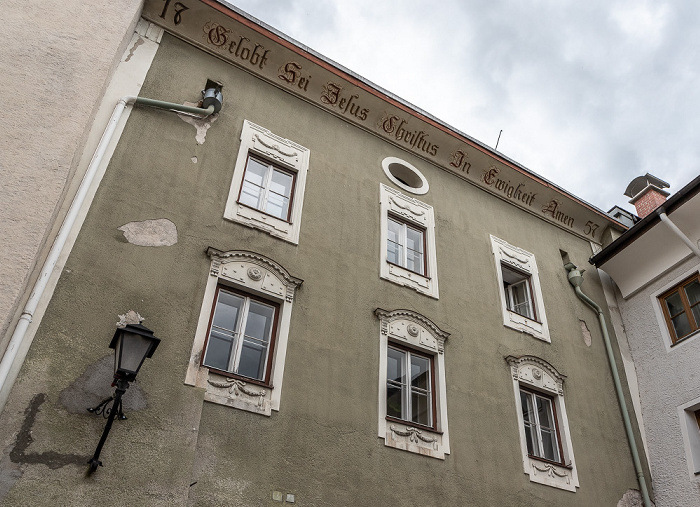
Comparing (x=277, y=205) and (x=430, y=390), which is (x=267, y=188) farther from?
(x=430, y=390)

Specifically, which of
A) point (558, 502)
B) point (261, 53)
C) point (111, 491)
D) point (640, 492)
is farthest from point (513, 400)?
point (261, 53)

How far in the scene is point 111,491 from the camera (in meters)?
5.96

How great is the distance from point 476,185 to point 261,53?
16.5ft

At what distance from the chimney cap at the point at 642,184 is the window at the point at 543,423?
7.05 metres

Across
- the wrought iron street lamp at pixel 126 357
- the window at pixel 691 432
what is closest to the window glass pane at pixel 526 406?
the window at pixel 691 432

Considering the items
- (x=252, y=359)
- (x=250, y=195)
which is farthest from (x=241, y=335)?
(x=250, y=195)

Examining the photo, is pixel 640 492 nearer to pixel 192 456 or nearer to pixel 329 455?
pixel 329 455

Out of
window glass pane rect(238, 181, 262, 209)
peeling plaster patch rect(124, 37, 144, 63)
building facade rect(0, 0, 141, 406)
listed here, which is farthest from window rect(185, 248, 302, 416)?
peeling plaster patch rect(124, 37, 144, 63)

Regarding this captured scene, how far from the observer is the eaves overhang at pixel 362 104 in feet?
34.1

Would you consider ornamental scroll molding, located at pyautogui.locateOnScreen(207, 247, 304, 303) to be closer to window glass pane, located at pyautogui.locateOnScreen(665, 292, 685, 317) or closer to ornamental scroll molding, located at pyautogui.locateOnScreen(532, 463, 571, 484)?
ornamental scroll molding, located at pyautogui.locateOnScreen(532, 463, 571, 484)

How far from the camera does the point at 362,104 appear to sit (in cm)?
1163

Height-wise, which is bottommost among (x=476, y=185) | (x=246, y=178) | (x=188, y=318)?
(x=188, y=318)

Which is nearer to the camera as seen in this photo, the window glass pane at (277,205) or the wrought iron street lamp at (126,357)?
the wrought iron street lamp at (126,357)

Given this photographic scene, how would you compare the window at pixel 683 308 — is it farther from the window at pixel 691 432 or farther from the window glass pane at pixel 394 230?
the window glass pane at pixel 394 230
